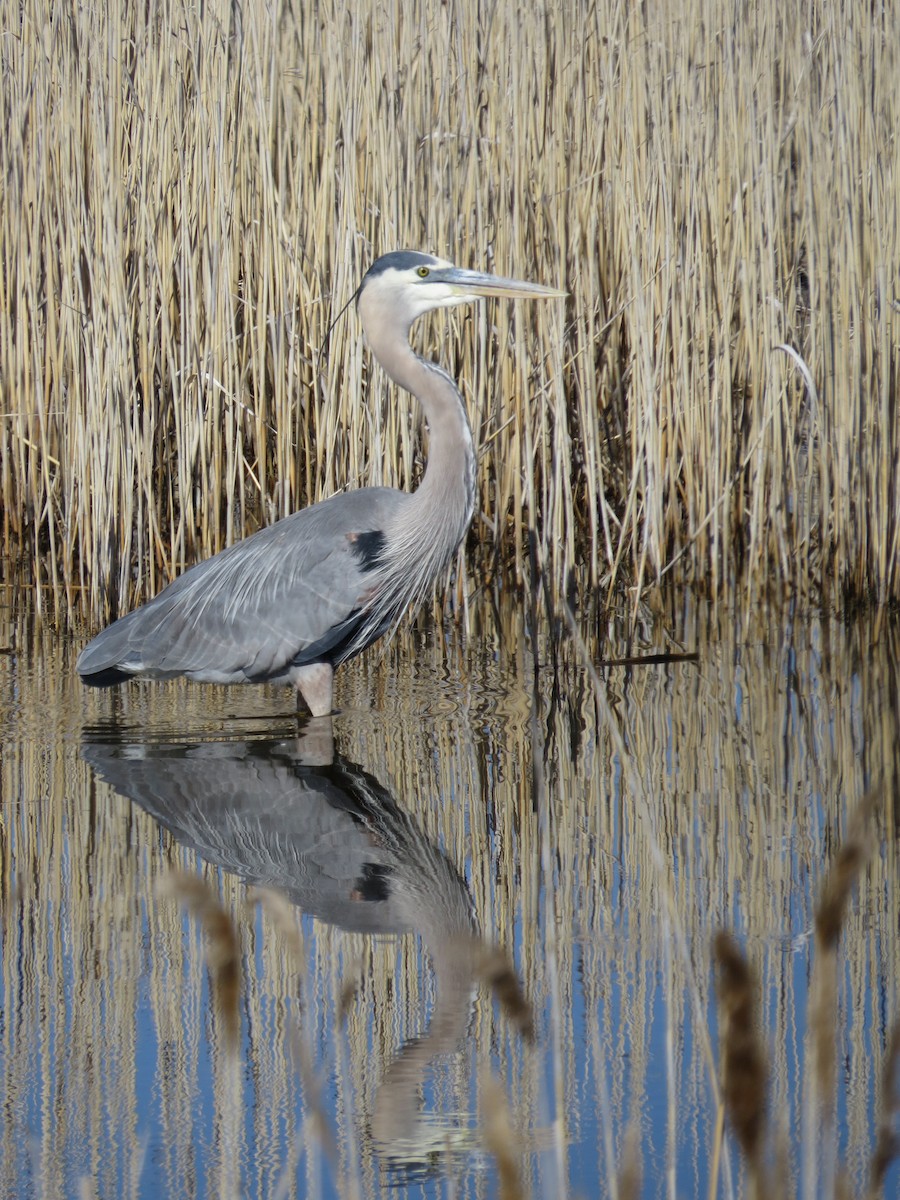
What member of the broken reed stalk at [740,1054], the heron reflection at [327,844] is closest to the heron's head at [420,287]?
the heron reflection at [327,844]

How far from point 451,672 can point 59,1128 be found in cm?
272

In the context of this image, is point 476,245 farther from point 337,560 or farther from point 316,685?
point 316,685

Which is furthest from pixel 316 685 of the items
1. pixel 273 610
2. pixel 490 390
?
pixel 490 390

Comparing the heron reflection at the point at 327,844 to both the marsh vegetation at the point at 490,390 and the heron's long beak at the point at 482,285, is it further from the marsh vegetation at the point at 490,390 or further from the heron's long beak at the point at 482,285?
the heron's long beak at the point at 482,285

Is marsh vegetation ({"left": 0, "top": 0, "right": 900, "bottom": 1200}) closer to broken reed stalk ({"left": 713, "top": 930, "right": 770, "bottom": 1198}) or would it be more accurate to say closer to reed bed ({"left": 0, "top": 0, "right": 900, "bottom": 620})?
reed bed ({"left": 0, "top": 0, "right": 900, "bottom": 620})

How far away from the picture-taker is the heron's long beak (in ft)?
14.2

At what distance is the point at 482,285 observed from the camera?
432 centimetres

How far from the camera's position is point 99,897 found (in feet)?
9.95

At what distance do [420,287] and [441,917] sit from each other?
204 centimetres

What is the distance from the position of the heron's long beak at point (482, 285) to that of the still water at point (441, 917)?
112 cm

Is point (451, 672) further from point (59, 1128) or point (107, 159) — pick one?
point (59, 1128)

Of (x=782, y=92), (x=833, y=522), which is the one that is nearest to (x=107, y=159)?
(x=782, y=92)

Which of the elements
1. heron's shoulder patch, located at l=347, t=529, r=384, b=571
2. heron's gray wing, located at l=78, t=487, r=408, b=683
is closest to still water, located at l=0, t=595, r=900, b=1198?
heron's gray wing, located at l=78, t=487, r=408, b=683

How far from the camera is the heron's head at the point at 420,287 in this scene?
433 cm
